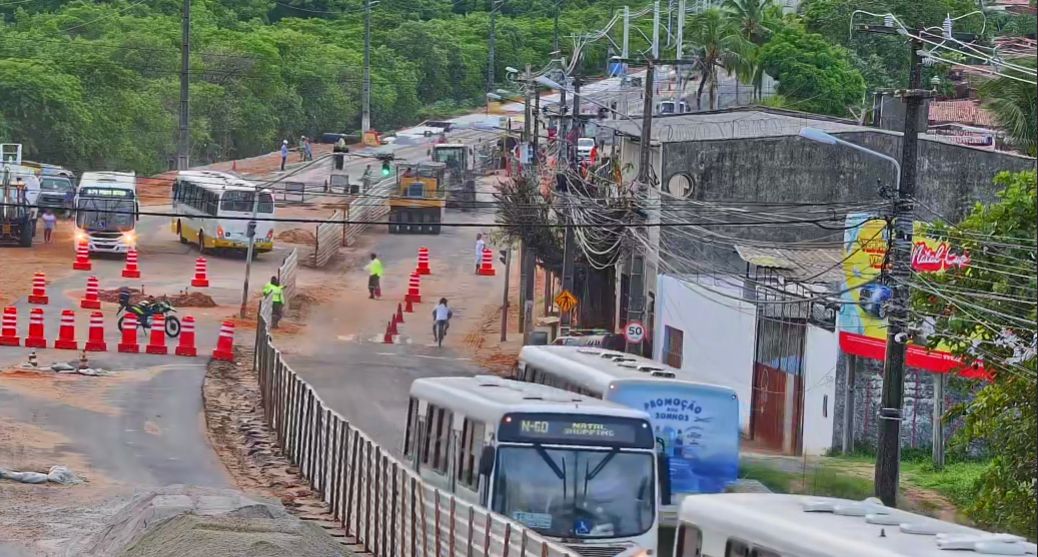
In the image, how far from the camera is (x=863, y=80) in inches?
3095

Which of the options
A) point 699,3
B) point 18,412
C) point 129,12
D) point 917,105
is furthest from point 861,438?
point 129,12

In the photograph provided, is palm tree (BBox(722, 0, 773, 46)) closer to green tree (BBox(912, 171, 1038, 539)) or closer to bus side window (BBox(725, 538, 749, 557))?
green tree (BBox(912, 171, 1038, 539))

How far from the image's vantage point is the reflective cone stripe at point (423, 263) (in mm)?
63219

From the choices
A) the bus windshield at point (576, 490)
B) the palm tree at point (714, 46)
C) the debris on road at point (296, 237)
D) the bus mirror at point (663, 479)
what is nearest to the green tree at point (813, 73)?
the palm tree at point (714, 46)

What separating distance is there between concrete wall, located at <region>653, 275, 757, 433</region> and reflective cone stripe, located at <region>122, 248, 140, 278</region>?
1973cm

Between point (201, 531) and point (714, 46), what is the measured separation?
67029mm

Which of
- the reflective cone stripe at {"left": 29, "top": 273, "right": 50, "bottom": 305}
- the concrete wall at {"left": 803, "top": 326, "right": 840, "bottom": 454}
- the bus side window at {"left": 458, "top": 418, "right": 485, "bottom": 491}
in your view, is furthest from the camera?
the reflective cone stripe at {"left": 29, "top": 273, "right": 50, "bottom": 305}

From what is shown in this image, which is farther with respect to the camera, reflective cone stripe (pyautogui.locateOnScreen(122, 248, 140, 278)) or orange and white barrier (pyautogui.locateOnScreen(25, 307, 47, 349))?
reflective cone stripe (pyautogui.locateOnScreen(122, 248, 140, 278))

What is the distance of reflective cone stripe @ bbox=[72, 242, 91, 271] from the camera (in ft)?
189

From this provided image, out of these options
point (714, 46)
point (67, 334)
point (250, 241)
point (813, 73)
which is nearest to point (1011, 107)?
point (67, 334)

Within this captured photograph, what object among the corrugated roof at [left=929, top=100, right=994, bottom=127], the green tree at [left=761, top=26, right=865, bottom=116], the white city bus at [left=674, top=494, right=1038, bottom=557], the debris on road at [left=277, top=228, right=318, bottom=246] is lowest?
the debris on road at [left=277, top=228, right=318, bottom=246]

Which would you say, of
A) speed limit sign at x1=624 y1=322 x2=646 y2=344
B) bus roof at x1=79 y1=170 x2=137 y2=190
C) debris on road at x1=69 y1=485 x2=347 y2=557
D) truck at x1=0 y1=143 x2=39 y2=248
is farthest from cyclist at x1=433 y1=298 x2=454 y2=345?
debris on road at x1=69 y1=485 x2=347 y2=557

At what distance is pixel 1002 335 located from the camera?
19281mm

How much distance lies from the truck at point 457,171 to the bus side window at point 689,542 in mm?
60408
